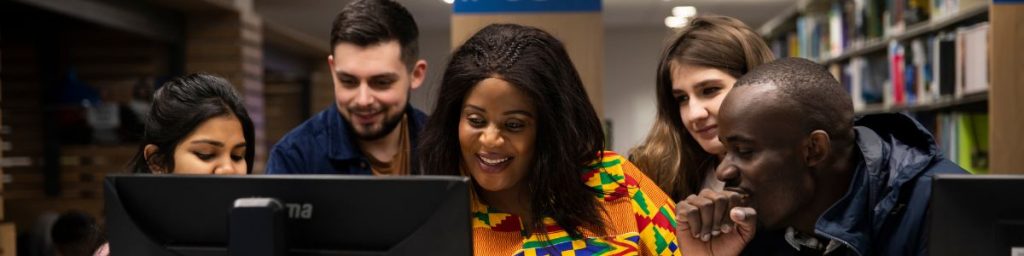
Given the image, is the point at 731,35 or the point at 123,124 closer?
the point at 731,35

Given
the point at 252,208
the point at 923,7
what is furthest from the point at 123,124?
the point at 252,208

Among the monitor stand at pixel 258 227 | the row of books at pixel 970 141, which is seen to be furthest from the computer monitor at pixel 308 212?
the row of books at pixel 970 141

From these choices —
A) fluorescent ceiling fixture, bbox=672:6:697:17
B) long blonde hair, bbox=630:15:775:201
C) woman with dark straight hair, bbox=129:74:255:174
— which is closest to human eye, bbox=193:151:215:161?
woman with dark straight hair, bbox=129:74:255:174

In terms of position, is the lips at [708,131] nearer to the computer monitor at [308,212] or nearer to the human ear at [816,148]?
the human ear at [816,148]

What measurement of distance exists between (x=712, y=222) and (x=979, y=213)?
43cm

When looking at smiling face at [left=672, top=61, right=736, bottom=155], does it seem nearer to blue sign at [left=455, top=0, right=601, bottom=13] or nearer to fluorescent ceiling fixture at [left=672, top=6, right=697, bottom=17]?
blue sign at [left=455, top=0, right=601, bottom=13]

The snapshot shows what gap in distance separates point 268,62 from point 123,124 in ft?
10.2

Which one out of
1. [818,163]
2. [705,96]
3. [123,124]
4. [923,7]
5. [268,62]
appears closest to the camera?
[818,163]

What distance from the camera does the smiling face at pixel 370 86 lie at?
2.34 metres

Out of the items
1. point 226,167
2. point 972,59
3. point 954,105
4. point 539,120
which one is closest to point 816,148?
point 539,120

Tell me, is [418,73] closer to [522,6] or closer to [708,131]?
[522,6]

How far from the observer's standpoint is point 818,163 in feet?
4.99

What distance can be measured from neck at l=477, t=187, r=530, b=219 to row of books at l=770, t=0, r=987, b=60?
254cm

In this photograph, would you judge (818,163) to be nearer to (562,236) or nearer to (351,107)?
(562,236)
